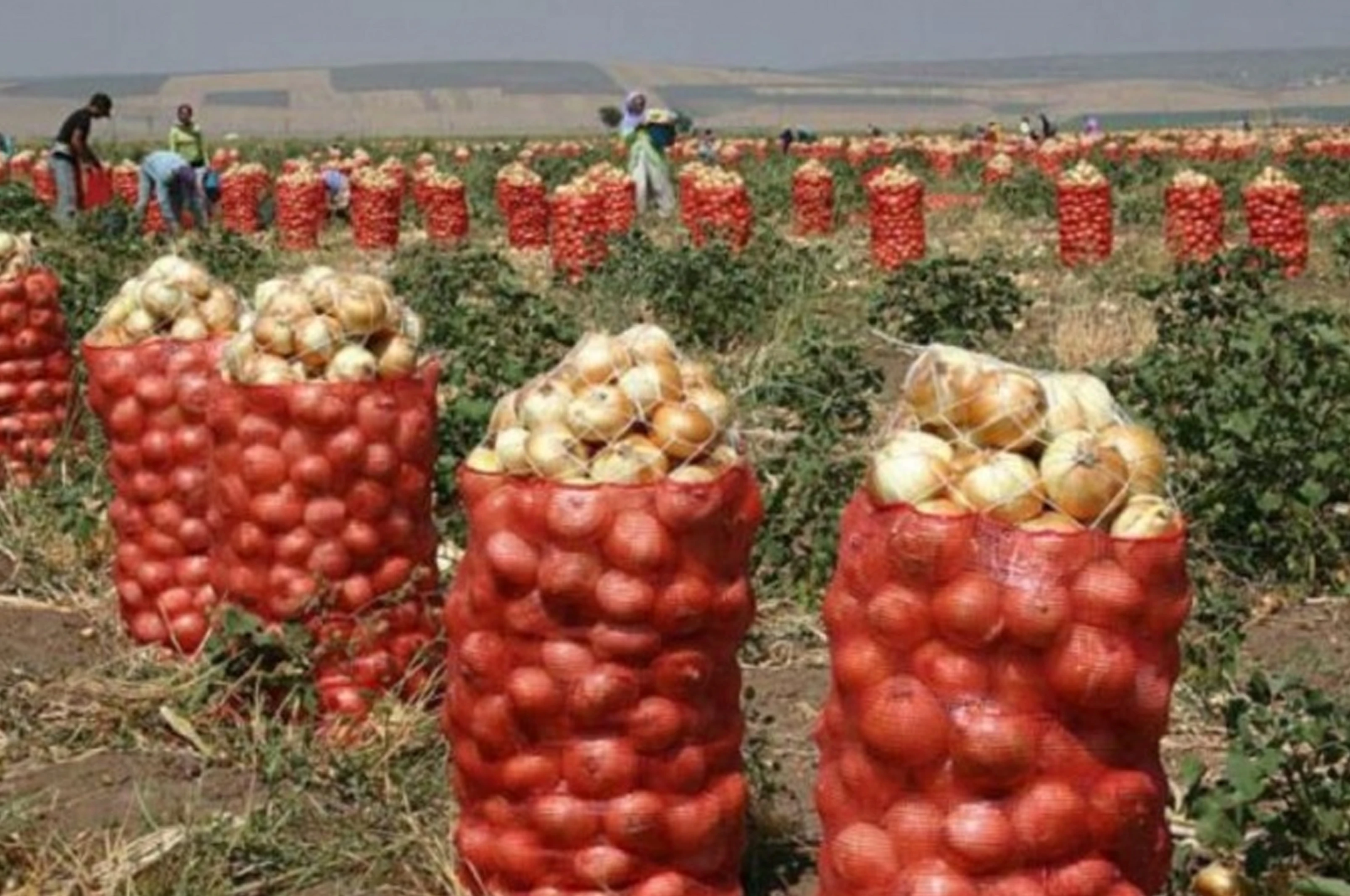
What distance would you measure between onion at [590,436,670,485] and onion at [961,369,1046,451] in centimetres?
78

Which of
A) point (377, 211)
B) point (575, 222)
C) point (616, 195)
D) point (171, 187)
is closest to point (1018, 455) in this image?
point (575, 222)

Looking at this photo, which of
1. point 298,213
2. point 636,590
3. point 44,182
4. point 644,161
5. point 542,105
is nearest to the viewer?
point 636,590

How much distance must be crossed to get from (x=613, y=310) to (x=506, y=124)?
12139cm

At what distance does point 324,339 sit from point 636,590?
160cm

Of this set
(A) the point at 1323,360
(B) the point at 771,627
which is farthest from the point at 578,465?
(A) the point at 1323,360

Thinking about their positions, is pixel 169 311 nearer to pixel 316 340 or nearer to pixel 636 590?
pixel 316 340

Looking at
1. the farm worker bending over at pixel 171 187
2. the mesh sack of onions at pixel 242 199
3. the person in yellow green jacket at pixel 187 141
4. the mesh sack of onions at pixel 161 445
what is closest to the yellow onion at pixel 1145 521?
the mesh sack of onions at pixel 161 445

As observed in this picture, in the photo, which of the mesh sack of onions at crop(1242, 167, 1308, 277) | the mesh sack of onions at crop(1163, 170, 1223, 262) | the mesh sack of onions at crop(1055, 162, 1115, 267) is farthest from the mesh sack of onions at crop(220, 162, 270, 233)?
the mesh sack of onions at crop(1242, 167, 1308, 277)

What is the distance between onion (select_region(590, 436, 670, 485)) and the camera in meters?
3.89

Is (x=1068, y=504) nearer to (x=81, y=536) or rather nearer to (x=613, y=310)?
(x=81, y=536)

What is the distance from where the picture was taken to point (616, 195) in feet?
62.8

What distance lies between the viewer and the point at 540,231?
20641 mm

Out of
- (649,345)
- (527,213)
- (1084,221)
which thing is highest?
(649,345)

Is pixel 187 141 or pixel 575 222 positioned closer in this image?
pixel 575 222
